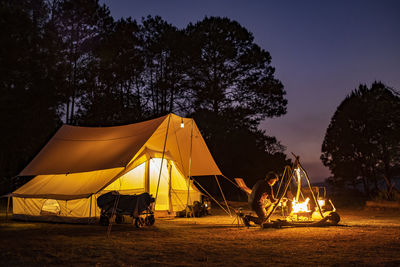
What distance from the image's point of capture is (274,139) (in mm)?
20234

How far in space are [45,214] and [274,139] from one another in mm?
13971

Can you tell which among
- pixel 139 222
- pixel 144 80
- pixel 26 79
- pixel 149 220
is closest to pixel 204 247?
pixel 139 222

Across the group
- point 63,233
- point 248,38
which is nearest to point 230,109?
point 248,38

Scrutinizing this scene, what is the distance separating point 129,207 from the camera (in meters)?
7.45

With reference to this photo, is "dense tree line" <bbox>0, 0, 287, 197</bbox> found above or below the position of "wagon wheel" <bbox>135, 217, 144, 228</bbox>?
above

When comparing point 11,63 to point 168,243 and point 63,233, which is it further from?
point 168,243

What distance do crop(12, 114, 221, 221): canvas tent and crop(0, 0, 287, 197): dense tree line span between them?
19.8ft

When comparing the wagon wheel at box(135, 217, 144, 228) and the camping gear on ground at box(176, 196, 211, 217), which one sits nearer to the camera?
the wagon wheel at box(135, 217, 144, 228)

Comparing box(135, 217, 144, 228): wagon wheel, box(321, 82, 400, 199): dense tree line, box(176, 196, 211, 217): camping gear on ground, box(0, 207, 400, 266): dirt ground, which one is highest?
box(321, 82, 400, 199): dense tree line

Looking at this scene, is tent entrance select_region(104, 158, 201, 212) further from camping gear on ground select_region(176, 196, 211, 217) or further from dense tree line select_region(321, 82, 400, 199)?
dense tree line select_region(321, 82, 400, 199)

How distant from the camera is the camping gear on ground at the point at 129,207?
24.1 feet

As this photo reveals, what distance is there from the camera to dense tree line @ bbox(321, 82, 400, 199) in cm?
1978

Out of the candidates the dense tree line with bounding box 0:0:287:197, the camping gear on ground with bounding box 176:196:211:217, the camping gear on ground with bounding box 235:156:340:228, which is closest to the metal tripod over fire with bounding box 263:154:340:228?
the camping gear on ground with bounding box 235:156:340:228

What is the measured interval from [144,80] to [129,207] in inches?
589
